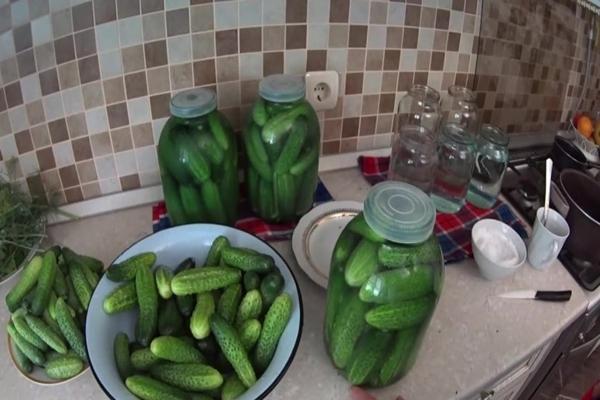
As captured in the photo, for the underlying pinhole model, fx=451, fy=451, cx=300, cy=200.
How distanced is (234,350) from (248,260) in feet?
0.43

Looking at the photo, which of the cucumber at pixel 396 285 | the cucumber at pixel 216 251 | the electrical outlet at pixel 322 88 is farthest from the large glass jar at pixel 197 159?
the cucumber at pixel 396 285

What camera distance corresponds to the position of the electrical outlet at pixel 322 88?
0.86m

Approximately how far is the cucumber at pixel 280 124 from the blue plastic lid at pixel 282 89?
2cm

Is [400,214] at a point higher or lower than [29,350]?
higher

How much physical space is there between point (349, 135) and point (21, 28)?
0.61m

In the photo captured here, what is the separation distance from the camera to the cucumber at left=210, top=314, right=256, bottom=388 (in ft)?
1.74

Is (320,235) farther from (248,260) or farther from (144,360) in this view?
(144,360)

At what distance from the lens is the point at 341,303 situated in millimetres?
544

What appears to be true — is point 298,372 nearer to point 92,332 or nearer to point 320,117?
point 92,332

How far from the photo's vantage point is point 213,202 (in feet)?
2.43

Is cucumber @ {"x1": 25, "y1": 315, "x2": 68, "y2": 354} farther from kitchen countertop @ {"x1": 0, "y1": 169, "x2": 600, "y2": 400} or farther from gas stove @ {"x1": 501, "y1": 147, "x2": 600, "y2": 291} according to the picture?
gas stove @ {"x1": 501, "y1": 147, "x2": 600, "y2": 291}

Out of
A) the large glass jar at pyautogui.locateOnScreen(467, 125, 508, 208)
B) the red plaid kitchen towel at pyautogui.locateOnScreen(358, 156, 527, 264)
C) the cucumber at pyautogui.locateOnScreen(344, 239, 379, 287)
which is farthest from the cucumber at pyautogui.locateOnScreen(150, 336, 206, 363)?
the large glass jar at pyautogui.locateOnScreen(467, 125, 508, 208)

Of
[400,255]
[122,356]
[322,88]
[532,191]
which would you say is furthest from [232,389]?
[532,191]

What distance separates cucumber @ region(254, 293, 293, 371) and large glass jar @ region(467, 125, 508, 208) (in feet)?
1.68
